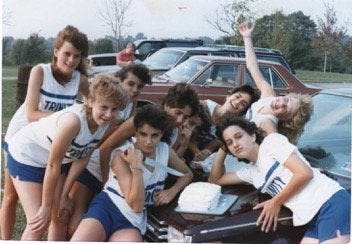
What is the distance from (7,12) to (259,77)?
4.47 ft

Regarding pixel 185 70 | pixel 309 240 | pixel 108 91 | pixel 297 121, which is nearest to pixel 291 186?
pixel 309 240

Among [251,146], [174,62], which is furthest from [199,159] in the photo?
[174,62]

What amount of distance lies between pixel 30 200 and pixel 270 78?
1560mm

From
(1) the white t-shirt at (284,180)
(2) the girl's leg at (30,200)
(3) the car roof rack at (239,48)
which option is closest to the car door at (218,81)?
(3) the car roof rack at (239,48)

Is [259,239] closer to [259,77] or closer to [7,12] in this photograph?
[259,77]

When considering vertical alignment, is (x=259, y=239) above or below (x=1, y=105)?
below

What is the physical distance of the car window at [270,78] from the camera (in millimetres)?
2893

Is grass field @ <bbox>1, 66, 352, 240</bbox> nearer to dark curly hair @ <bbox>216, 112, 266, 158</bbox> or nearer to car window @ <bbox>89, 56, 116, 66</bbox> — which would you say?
car window @ <bbox>89, 56, 116, 66</bbox>

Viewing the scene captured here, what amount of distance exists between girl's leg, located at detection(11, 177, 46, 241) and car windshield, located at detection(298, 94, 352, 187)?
1.26 m

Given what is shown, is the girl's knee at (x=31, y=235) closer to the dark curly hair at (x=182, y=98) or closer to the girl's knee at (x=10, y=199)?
the girl's knee at (x=10, y=199)

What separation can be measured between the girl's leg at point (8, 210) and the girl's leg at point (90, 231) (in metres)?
0.45

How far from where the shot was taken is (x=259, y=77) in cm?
289

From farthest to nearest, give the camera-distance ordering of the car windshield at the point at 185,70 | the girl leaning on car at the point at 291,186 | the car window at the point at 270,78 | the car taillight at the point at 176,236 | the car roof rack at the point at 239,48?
the car windshield at the point at 185,70 → the car window at the point at 270,78 → the car roof rack at the point at 239,48 → the girl leaning on car at the point at 291,186 → the car taillight at the point at 176,236

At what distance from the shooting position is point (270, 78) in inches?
Answer: 121
